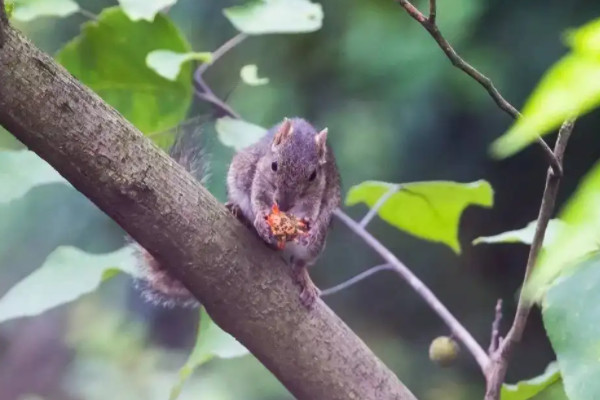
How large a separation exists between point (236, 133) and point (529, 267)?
38 cm

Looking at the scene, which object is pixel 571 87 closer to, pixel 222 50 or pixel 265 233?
pixel 265 233

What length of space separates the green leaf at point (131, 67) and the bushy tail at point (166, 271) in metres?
0.03

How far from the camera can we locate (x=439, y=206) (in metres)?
0.85

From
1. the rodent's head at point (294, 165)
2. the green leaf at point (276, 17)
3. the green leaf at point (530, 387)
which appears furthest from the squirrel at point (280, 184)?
the green leaf at point (530, 387)

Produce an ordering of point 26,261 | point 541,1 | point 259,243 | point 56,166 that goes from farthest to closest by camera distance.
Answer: point 26,261
point 541,1
point 259,243
point 56,166

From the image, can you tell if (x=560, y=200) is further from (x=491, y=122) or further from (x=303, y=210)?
(x=303, y=210)

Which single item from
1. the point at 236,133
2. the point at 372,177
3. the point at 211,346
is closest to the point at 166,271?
the point at 211,346

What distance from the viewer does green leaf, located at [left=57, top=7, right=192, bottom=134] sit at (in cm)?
88

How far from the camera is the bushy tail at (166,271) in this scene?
79cm

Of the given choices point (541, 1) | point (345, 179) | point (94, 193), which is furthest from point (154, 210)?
point (541, 1)

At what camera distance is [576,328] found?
1.44 ft

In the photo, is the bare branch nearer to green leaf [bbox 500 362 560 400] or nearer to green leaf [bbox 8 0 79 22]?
green leaf [bbox 500 362 560 400]

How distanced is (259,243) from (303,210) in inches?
7.9

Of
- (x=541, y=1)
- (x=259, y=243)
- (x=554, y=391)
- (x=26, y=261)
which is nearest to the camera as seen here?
(x=259, y=243)
